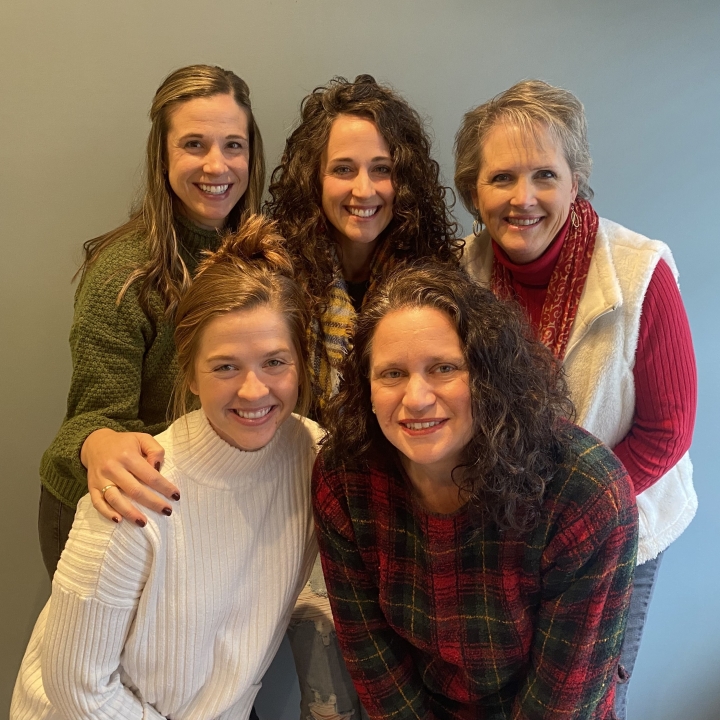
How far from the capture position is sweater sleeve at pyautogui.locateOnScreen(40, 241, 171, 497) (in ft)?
4.48

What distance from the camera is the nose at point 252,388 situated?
1.16m

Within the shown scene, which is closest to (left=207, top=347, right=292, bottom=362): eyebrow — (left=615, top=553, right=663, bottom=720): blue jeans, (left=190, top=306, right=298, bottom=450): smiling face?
(left=190, top=306, right=298, bottom=450): smiling face

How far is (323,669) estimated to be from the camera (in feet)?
4.85

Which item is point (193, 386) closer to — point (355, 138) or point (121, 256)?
point (121, 256)

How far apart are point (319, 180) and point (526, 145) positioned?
0.46 meters

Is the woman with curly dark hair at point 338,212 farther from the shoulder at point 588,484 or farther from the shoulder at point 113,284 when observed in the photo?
the shoulder at point 588,484

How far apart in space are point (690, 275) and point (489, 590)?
1.21 m

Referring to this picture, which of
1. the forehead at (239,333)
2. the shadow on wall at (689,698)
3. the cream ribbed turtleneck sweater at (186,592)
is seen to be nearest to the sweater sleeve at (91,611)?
the cream ribbed turtleneck sweater at (186,592)

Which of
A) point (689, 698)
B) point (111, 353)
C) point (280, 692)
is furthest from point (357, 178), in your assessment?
point (689, 698)

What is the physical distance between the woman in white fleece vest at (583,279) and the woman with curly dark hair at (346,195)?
0.14m

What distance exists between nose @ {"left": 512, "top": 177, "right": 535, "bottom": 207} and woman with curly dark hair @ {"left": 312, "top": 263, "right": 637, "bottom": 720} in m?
0.28

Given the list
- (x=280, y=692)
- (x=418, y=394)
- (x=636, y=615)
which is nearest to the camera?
(x=418, y=394)

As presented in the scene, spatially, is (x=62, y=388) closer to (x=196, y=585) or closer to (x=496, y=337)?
(x=196, y=585)

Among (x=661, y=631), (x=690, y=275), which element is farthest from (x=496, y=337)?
(x=661, y=631)
